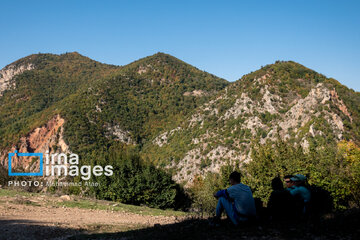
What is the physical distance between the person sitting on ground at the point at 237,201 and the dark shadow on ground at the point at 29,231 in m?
6.43

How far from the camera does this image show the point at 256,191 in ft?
92.8

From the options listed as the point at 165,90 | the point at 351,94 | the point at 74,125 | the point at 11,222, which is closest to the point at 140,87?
the point at 165,90

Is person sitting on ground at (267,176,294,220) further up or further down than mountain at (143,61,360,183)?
further down

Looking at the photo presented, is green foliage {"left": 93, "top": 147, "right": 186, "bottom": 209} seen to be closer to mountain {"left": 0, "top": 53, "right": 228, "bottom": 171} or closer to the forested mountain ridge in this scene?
the forested mountain ridge

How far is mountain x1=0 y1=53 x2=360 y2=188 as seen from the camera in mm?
54156

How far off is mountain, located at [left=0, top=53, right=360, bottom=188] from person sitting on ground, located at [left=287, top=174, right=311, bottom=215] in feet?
85.6

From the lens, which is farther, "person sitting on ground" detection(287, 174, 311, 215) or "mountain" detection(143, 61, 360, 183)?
"mountain" detection(143, 61, 360, 183)

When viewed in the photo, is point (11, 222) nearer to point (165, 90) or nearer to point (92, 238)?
point (92, 238)

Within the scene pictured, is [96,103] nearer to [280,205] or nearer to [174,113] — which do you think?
[174,113]

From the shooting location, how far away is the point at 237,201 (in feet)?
21.4

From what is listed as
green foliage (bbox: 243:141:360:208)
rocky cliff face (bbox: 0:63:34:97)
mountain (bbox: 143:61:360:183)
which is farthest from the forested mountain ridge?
rocky cliff face (bbox: 0:63:34:97)

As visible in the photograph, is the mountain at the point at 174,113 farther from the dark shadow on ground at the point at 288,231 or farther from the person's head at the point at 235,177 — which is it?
the person's head at the point at 235,177

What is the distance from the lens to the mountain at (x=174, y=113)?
54.2m

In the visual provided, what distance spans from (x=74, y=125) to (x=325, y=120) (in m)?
68.3
